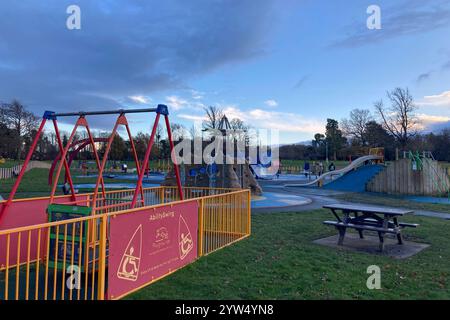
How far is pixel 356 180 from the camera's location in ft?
88.6

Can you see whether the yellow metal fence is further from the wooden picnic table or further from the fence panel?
the wooden picnic table

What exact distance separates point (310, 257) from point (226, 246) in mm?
1843

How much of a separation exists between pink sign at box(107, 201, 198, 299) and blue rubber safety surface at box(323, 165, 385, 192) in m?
21.7

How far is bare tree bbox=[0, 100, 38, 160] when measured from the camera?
5991cm

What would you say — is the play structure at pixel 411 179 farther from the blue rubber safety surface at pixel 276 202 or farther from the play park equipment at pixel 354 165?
the blue rubber safety surface at pixel 276 202

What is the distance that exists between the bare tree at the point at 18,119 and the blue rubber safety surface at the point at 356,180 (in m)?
55.5

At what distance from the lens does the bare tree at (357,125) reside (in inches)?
2982

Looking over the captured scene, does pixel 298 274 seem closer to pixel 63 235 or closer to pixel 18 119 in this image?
pixel 63 235

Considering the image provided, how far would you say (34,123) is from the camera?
6291cm

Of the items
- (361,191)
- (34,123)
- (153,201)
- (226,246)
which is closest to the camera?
(226,246)

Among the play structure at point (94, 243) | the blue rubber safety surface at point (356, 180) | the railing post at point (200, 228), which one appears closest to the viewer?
the play structure at point (94, 243)

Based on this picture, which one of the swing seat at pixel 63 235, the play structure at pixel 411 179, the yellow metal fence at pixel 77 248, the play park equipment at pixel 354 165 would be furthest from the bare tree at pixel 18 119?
the swing seat at pixel 63 235
